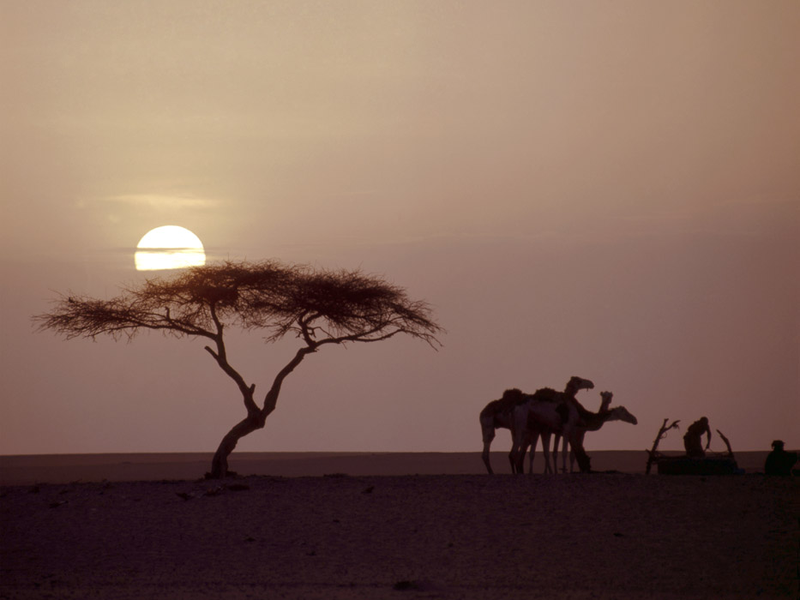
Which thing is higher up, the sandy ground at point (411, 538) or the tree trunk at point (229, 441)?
the tree trunk at point (229, 441)

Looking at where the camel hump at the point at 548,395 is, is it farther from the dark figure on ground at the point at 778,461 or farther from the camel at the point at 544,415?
the dark figure on ground at the point at 778,461

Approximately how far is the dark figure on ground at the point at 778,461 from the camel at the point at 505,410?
442 centimetres

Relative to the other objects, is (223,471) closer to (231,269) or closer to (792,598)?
(231,269)

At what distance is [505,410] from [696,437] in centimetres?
454

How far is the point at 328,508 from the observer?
22.4 meters

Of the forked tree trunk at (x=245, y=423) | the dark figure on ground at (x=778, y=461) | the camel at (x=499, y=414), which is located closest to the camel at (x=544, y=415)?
the camel at (x=499, y=414)

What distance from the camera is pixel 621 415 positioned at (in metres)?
27.3

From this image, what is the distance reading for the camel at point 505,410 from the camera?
2709 centimetres

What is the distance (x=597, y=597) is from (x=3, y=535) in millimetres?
11806

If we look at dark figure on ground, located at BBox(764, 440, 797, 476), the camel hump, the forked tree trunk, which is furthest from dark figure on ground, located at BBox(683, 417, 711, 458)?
the forked tree trunk

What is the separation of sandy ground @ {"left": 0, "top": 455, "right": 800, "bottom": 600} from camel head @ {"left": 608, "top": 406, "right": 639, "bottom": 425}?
10.1 feet

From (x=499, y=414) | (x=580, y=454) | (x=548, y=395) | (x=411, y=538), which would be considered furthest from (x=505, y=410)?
(x=411, y=538)

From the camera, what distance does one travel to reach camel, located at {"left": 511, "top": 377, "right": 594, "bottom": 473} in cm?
2655

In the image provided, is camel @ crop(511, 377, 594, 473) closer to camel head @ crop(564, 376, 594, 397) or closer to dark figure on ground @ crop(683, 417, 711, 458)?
camel head @ crop(564, 376, 594, 397)
